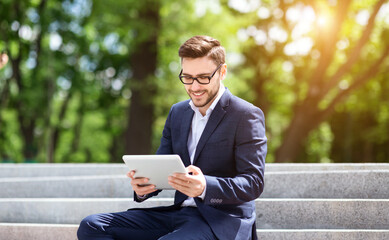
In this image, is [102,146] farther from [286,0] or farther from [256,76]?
[286,0]

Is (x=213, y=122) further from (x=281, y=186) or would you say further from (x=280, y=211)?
(x=281, y=186)

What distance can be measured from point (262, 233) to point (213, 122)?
53.5 inches

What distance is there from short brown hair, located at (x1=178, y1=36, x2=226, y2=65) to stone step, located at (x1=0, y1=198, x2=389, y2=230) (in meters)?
1.78

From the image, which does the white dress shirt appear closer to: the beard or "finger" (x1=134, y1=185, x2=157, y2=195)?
the beard

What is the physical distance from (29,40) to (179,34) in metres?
7.04

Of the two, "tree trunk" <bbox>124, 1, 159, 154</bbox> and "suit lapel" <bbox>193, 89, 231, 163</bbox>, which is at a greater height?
"suit lapel" <bbox>193, 89, 231, 163</bbox>

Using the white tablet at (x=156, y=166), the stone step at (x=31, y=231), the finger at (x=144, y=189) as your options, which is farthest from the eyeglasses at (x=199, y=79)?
the stone step at (x=31, y=231)

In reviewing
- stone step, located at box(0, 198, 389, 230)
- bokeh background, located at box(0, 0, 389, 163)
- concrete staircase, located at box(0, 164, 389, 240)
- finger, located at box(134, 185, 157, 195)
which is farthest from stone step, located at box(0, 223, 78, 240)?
bokeh background, located at box(0, 0, 389, 163)

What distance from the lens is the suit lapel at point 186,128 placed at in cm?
371

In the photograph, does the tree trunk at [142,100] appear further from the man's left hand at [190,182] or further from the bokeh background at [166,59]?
the man's left hand at [190,182]

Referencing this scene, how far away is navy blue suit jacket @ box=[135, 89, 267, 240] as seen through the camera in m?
3.27

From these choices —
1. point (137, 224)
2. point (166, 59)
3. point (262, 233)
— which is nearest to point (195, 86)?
point (137, 224)

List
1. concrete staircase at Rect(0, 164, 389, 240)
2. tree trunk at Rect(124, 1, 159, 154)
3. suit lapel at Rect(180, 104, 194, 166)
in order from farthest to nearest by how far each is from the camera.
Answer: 1. tree trunk at Rect(124, 1, 159, 154)
2. concrete staircase at Rect(0, 164, 389, 240)
3. suit lapel at Rect(180, 104, 194, 166)

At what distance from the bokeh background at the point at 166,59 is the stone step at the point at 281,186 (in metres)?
9.25
